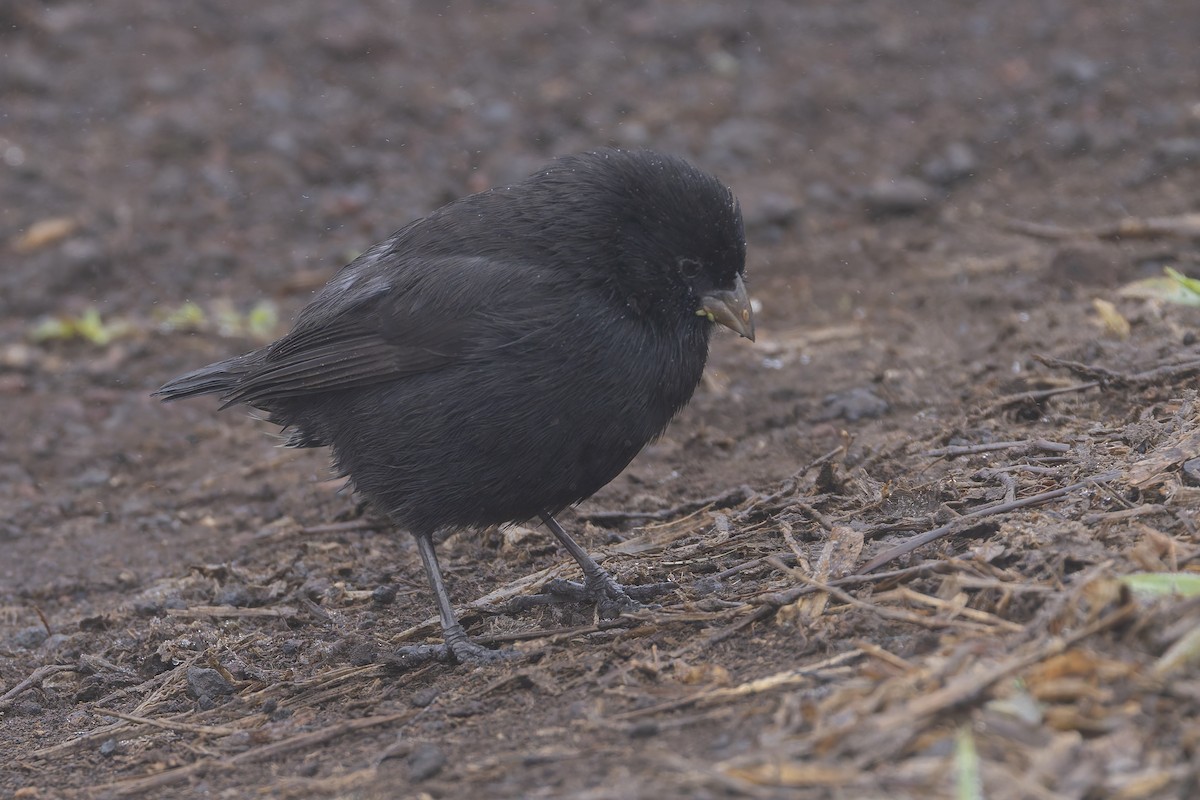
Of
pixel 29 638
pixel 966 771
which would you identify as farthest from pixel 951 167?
pixel 966 771

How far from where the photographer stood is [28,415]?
7.39m

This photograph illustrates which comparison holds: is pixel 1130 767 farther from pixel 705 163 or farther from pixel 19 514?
pixel 705 163

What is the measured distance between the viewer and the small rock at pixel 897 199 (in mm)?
8734

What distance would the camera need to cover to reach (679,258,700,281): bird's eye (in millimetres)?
4699

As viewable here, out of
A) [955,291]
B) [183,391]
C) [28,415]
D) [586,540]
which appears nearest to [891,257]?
[955,291]

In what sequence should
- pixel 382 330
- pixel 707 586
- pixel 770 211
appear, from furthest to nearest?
pixel 770 211
pixel 382 330
pixel 707 586

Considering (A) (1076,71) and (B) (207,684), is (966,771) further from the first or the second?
(A) (1076,71)

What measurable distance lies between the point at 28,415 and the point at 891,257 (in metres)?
5.02

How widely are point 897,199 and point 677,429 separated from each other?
3079 mm

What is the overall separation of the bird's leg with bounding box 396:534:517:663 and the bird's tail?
1.11 meters

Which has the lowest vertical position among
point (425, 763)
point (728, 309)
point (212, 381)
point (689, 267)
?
point (425, 763)

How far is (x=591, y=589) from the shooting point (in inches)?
186

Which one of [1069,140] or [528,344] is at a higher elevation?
[528,344]

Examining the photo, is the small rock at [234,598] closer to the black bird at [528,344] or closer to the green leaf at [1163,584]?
the black bird at [528,344]
